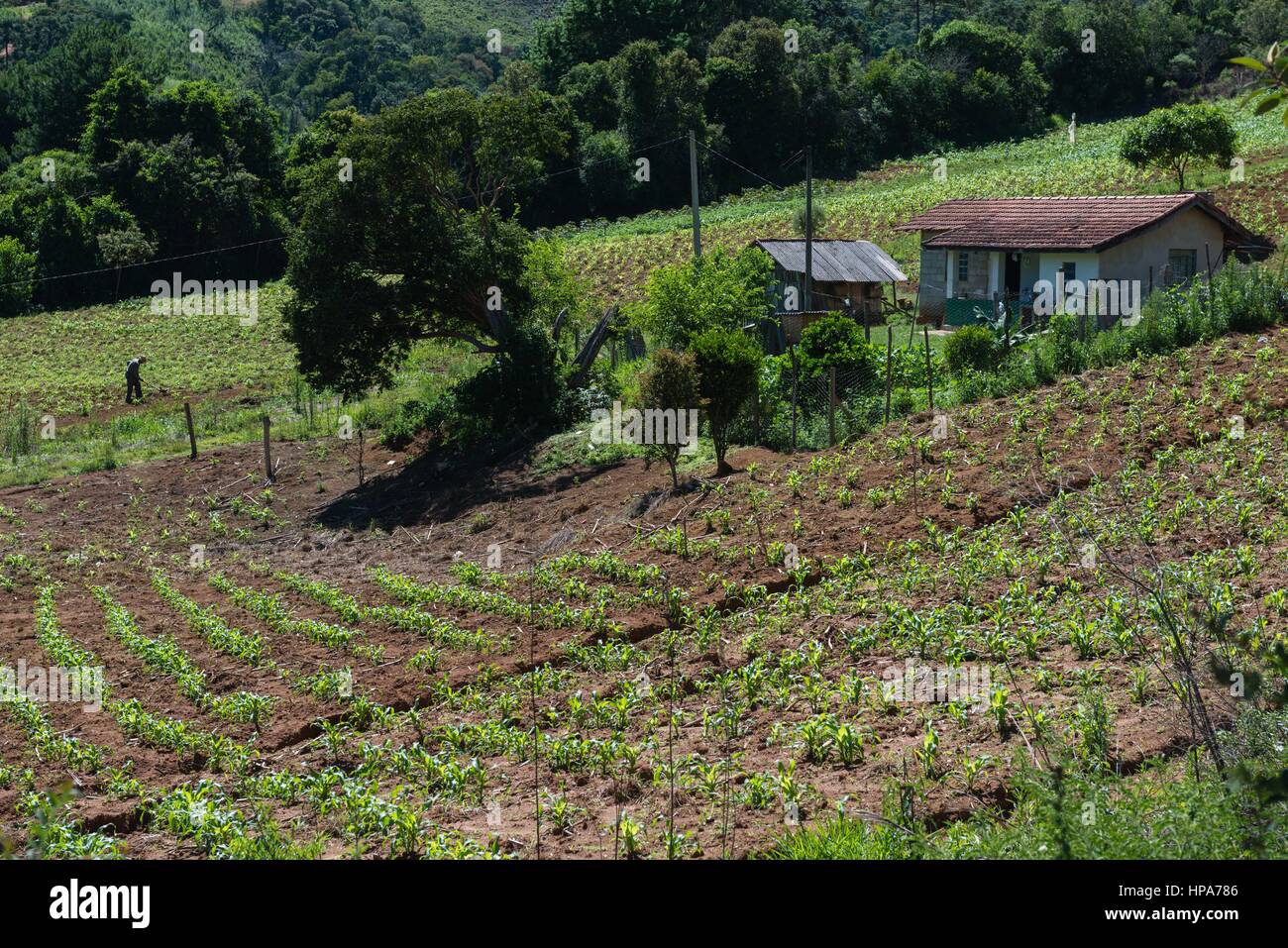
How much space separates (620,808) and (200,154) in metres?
61.1

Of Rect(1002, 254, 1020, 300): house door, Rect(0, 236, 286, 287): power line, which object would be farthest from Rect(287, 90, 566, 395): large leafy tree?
Rect(0, 236, 286, 287): power line

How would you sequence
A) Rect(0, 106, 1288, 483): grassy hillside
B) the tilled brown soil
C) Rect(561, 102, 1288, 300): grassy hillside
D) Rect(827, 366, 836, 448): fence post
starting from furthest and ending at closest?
1. Rect(561, 102, 1288, 300): grassy hillside
2. Rect(0, 106, 1288, 483): grassy hillside
3. Rect(827, 366, 836, 448): fence post
4. the tilled brown soil

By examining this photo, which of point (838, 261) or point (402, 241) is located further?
point (838, 261)

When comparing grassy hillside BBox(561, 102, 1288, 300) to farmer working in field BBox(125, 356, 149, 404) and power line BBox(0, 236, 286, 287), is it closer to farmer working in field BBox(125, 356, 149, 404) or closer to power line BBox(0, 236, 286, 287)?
farmer working in field BBox(125, 356, 149, 404)

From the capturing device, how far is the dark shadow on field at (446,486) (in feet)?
73.3

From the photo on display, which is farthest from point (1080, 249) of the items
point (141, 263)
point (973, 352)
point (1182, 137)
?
point (141, 263)

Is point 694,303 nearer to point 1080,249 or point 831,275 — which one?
point 831,275

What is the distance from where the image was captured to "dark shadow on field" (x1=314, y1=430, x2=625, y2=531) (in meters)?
22.3

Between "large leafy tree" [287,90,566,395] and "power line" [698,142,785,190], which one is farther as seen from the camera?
"power line" [698,142,785,190]

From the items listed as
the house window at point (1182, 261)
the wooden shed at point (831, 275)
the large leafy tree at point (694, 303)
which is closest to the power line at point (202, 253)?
the wooden shed at point (831, 275)

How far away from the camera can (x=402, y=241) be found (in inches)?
1073

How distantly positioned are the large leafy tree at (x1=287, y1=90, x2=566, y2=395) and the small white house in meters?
12.3

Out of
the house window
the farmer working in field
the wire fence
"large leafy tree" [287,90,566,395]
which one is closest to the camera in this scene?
the wire fence

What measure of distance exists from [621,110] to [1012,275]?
35.9 m
